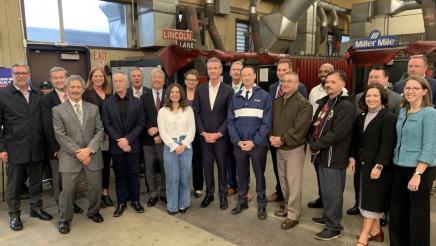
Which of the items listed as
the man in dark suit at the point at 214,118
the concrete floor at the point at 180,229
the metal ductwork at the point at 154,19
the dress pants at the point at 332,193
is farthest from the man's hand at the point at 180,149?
the metal ductwork at the point at 154,19

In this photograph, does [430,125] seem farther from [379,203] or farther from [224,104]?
[224,104]

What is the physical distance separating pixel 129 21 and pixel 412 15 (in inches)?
331

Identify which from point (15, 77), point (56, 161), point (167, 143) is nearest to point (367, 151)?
point (167, 143)

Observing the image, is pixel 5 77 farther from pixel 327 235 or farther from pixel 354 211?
pixel 354 211

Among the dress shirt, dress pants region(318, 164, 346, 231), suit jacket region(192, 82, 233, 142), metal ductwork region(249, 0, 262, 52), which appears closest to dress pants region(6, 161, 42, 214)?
suit jacket region(192, 82, 233, 142)

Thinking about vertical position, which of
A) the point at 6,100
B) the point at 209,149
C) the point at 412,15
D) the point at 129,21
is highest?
the point at 412,15

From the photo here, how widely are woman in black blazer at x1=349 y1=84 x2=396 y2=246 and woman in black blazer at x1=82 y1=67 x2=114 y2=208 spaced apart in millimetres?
2484

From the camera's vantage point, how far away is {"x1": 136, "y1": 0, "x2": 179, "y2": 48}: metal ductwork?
645 cm

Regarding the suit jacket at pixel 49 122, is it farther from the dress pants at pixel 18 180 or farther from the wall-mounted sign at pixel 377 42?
the wall-mounted sign at pixel 377 42

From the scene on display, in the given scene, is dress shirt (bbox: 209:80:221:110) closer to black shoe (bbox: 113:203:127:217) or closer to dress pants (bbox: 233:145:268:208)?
dress pants (bbox: 233:145:268:208)

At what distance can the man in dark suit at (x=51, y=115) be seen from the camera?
10.3ft

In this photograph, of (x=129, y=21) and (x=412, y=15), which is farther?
(x=412, y=15)

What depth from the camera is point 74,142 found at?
2.91m

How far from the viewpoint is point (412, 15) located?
32.3ft
